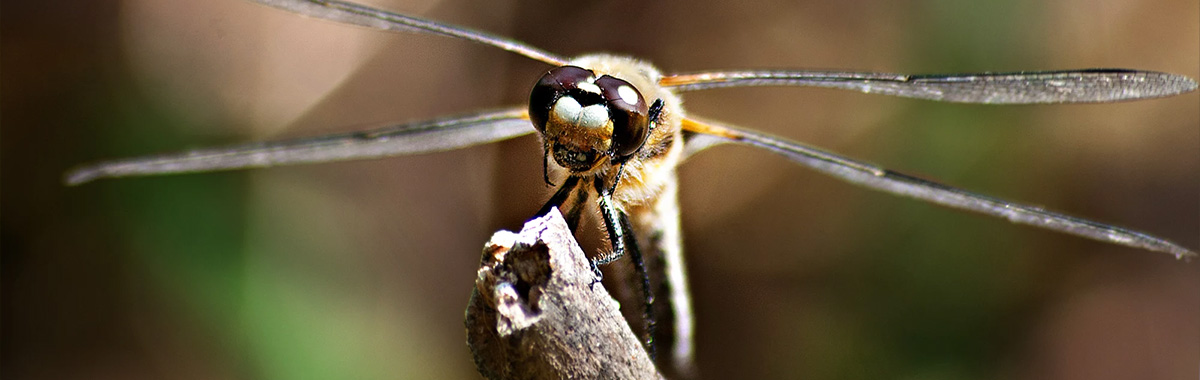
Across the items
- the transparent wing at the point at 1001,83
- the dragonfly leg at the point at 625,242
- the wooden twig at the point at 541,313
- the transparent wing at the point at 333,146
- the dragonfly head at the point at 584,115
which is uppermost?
the transparent wing at the point at 333,146

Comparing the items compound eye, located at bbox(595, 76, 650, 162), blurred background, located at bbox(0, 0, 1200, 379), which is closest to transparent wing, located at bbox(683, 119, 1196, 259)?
compound eye, located at bbox(595, 76, 650, 162)

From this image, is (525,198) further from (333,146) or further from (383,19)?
(383,19)

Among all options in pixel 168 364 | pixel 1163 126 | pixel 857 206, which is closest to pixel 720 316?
pixel 857 206

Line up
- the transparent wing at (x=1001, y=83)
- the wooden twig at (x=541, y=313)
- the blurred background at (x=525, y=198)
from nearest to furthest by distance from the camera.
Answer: the wooden twig at (x=541, y=313), the transparent wing at (x=1001, y=83), the blurred background at (x=525, y=198)

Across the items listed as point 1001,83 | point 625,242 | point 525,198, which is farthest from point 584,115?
point 525,198

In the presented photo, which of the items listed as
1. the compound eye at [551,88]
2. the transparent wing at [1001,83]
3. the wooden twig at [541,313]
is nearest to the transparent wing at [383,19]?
the compound eye at [551,88]

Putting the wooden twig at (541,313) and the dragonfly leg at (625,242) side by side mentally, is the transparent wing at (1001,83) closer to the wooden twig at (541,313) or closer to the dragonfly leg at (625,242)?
the dragonfly leg at (625,242)

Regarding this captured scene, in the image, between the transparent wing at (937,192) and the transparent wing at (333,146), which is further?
the transparent wing at (333,146)

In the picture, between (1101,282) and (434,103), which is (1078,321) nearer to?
(1101,282)

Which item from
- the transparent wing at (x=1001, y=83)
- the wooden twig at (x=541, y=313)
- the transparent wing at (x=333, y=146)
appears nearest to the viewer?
the wooden twig at (x=541, y=313)
